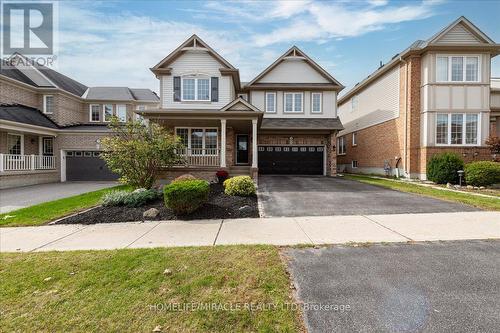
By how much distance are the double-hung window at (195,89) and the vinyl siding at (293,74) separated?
5055 mm

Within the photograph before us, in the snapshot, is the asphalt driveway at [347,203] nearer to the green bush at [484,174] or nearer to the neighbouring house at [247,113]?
the neighbouring house at [247,113]

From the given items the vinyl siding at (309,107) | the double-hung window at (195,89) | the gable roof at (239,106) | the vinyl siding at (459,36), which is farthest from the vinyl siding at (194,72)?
the vinyl siding at (459,36)

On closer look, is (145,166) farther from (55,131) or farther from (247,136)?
(55,131)

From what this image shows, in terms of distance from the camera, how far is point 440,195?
33.8ft

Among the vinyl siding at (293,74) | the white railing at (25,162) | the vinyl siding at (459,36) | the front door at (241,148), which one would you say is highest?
the vinyl siding at (459,36)

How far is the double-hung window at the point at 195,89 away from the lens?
16578 mm

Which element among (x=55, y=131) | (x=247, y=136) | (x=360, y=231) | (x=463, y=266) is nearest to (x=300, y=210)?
(x=360, y=231)

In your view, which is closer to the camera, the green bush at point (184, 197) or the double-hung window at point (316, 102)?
the green bush at point (184, 197)

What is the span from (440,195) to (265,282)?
33.5 feet

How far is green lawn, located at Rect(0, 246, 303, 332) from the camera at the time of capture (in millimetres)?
2705

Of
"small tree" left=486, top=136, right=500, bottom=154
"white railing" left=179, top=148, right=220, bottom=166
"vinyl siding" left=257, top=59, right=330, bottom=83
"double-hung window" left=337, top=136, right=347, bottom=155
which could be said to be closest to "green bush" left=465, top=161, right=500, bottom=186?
"small tree" left=486, top=136, right=500, bottom=154

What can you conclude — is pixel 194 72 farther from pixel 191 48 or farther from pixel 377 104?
pixel 377 104

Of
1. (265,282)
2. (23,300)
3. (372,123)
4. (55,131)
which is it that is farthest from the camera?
(372,123)

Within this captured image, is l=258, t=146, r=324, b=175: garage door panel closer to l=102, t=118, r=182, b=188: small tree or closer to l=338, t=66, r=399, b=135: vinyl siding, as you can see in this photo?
l=338, t=66, r=399, b=135: vinyl siding
